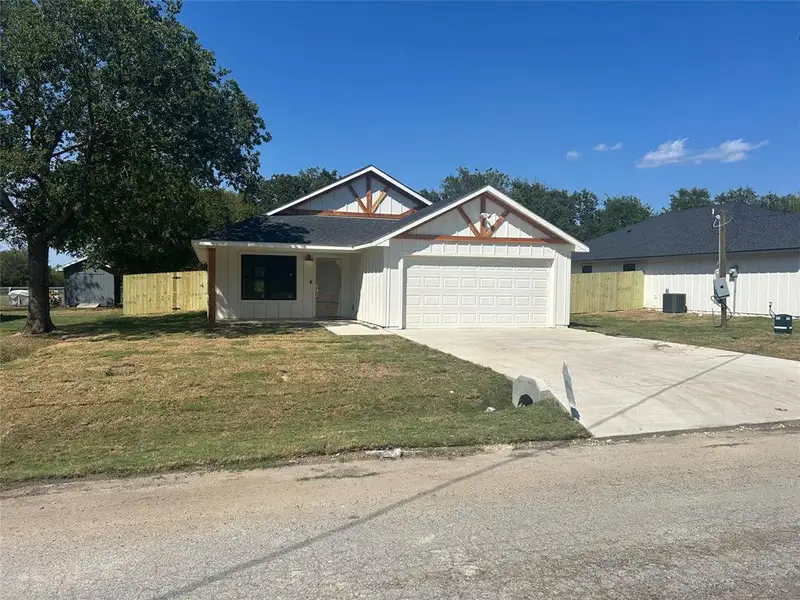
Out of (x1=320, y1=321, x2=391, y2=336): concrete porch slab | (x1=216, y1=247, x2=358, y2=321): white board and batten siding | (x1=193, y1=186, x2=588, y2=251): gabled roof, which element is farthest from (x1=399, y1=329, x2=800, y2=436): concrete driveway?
(x1=216, y1=247, x2=358, y2=321): white board and batten siding

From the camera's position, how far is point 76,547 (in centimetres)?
384

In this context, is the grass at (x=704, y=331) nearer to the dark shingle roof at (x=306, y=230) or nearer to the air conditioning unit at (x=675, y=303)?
the air conditioning unit at (x=675, y=303)

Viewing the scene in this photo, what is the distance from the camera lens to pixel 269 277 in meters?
19.6

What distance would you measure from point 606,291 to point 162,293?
20.6 m

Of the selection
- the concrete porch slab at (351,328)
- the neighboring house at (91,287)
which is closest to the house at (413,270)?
the concrete porch slab at (351,328)

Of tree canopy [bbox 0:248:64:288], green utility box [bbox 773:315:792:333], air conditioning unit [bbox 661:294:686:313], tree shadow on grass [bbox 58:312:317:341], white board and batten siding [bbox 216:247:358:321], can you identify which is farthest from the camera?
tree canopy [bbox 0:248:64:288]

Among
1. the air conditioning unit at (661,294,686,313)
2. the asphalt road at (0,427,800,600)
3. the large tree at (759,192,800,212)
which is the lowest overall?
the asphalt road at (0,427,800,600)

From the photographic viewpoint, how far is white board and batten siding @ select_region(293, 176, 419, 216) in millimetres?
24672

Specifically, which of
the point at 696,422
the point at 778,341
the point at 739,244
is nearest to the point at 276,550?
the point at 696,422

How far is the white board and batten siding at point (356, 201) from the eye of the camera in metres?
24.7

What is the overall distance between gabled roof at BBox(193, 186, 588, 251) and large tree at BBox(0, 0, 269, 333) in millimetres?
2243

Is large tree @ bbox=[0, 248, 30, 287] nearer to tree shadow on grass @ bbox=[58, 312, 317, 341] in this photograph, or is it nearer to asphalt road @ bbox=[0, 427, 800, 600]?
tree shadow on grass @ bbox=[58, 312, 317, 341]

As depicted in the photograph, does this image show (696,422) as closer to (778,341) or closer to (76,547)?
(76,547)

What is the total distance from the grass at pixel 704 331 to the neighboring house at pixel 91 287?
26803 millimetres
